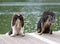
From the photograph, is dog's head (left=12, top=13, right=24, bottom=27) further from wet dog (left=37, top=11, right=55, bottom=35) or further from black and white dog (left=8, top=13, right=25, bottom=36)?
wet dog (left=37, top=11, right=55, bottom=35)

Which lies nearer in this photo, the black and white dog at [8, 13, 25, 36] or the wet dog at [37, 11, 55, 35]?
the black and white dog at [8, 13, 25, 36]

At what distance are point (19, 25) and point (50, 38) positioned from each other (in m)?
1.05

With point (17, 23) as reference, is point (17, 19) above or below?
above

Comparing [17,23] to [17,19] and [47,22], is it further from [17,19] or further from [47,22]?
[47,22]

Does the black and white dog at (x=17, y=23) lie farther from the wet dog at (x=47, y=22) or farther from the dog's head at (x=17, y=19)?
the wet dog at (x=47, y=22)

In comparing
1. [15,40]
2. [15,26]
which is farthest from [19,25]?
[15,40]

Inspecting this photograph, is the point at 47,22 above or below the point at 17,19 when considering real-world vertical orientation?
below

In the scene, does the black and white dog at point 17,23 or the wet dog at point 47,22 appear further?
the wet dog at point 47,22

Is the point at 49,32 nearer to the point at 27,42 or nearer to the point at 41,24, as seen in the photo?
the point at 41,24

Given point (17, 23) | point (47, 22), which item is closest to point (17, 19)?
point (17, 23)

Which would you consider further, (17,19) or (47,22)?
(47,22)

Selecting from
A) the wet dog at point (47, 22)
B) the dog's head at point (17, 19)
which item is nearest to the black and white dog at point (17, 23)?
the dog's head at point (17, 19)

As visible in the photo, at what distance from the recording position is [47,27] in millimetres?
10008

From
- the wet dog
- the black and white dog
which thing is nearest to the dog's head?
the black and white dog
